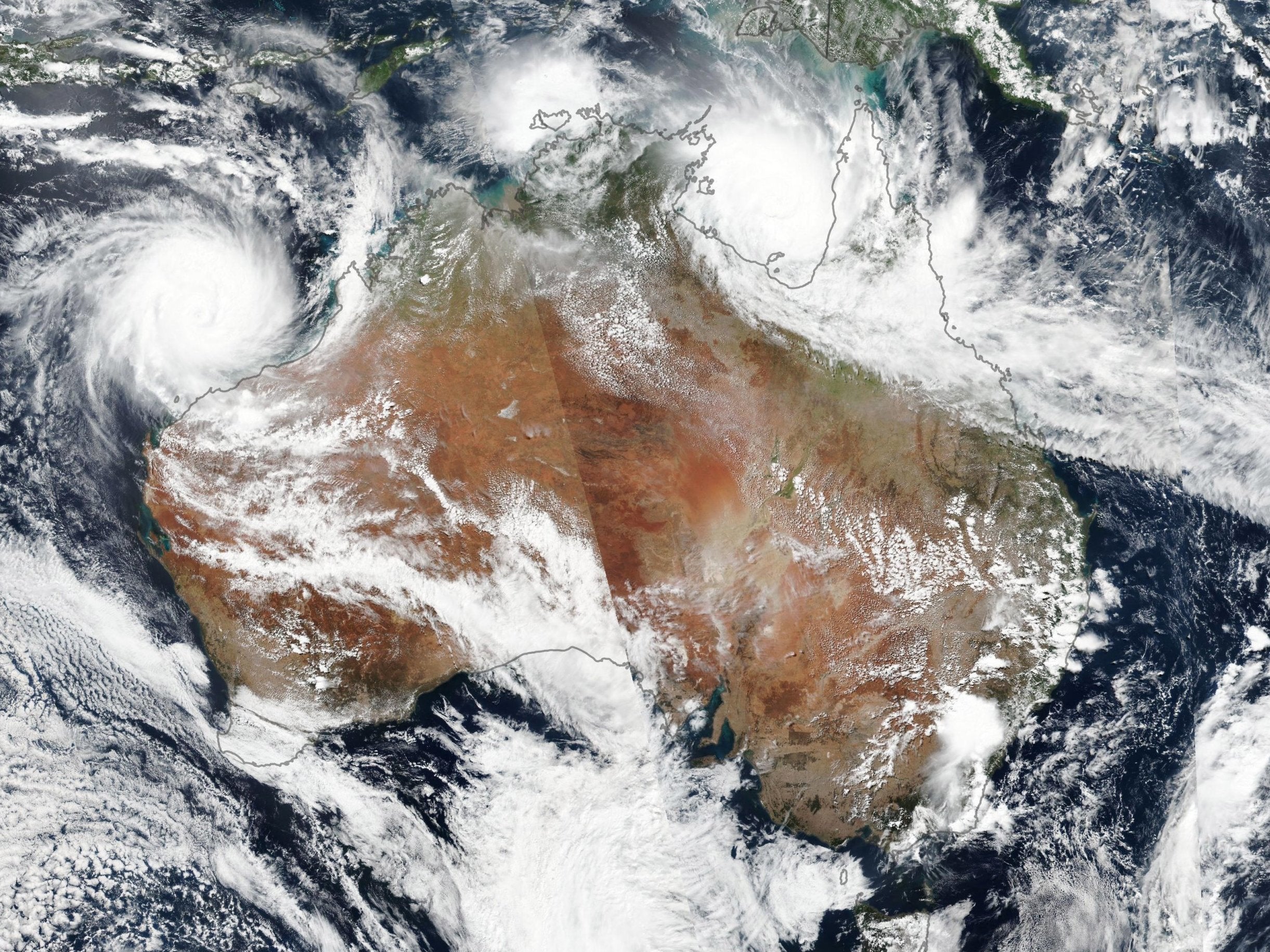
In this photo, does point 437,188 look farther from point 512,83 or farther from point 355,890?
point 355,890

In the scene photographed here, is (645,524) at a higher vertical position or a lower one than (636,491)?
lower

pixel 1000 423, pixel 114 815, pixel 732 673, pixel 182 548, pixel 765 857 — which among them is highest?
pixel 1000 423

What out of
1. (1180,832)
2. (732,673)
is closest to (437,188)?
(732,673)

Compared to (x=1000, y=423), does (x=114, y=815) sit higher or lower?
lower
